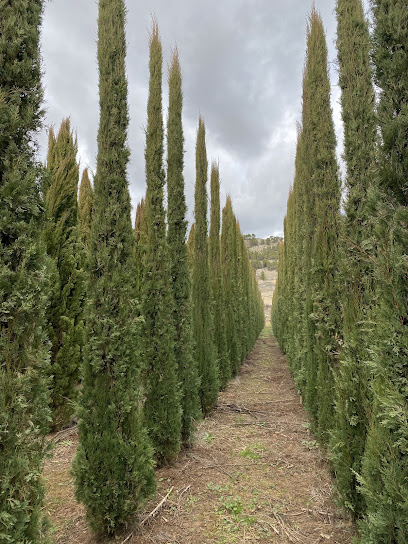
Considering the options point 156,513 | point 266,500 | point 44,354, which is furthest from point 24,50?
point 266,500

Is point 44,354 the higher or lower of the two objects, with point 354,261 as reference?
lower

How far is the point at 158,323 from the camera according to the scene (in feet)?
16.9

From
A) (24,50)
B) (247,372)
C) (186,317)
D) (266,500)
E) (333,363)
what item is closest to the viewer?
(24,50)

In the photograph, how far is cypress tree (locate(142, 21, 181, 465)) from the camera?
5055mm

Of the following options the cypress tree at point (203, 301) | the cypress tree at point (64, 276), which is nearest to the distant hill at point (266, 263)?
the cypress tree at point (203, 301)

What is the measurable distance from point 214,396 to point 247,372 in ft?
18.4

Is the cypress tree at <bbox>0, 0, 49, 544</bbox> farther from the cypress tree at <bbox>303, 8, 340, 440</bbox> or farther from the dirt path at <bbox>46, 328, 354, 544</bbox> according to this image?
the cypress tree at <bbox>303, 8, 340, 440</bbox>

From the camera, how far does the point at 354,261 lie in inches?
152

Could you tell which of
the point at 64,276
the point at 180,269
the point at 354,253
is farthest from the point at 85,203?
the point at 354,253

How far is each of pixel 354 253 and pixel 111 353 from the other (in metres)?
2.99

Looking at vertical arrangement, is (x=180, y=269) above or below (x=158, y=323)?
above

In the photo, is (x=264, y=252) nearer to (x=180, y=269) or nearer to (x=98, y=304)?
(x=180, y=269)

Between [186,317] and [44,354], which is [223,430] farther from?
[44,354]

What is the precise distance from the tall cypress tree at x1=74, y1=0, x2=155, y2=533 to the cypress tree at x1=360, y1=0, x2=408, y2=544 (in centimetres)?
235
